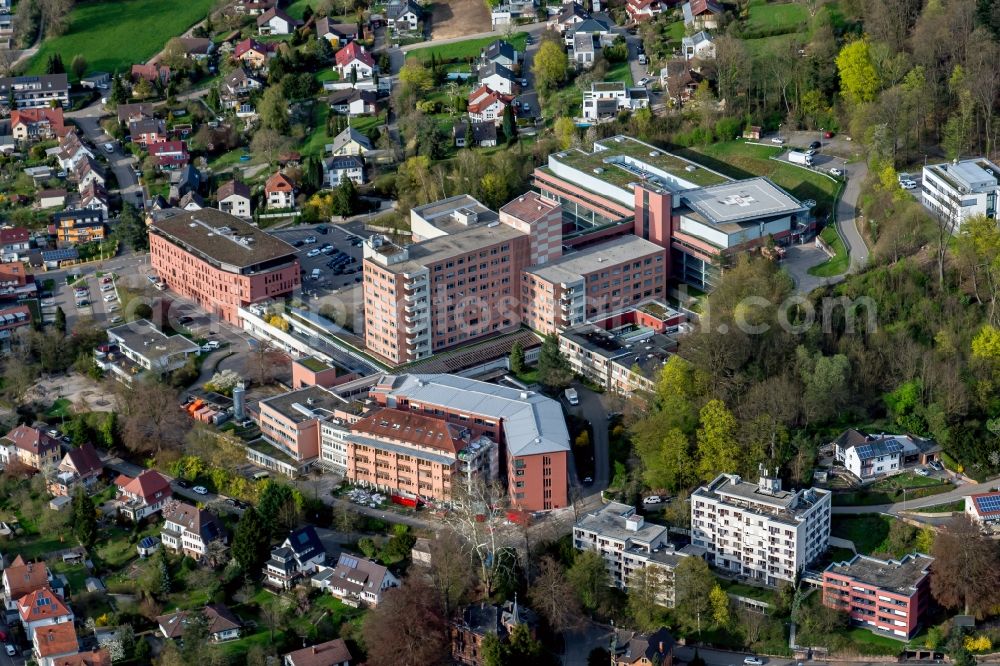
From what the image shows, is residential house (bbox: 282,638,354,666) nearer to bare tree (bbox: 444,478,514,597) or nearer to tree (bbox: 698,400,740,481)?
bare tree (bbox: 444,478,514,597)

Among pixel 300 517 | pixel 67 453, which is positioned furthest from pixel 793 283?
pixel 67 453

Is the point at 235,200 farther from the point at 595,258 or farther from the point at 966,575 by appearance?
the point at 966,575

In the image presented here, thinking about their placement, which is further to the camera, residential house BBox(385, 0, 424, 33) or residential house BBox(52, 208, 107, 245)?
residential house BBox(385, 0, 424, 33)

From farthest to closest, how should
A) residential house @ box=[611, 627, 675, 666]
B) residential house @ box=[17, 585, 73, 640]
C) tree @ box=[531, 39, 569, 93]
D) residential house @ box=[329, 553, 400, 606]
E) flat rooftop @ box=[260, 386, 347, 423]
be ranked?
tree @ box=[531, 39, 569, 93] → flat rooftop @ box=[260, 386, 347, 423] → residential house @ box=[329, 553, 400, 606] → residential house @ box=[17, 585, 73, 640] → residential house @ box=[611, 627, 675, 666]

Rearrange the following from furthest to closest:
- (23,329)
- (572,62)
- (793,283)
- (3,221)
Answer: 1. (572,62)
2. (3,221)
3. (23,329)
4. (793,283)

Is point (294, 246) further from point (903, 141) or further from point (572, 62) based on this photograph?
point (903, 141)

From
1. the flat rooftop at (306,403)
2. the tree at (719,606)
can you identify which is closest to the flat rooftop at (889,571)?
the tree at (719,606)

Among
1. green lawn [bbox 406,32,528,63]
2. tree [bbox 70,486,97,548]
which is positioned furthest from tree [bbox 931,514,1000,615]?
green lawn [bbox 406,32,528,63]
